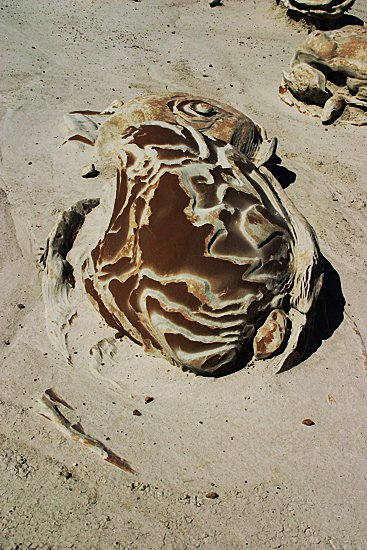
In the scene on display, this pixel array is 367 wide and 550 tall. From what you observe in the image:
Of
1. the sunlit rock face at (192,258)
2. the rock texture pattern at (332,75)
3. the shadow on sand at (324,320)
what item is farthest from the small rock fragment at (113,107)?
the shadow on sand at (324,320)

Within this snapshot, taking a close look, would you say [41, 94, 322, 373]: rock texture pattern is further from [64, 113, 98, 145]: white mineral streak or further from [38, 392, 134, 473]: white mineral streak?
[64, 113, 98, 145]: white mineral streak

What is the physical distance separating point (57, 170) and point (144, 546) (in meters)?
2.95

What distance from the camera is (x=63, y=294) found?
9.98ft

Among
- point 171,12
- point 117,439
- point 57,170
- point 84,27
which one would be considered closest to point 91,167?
point 57,170

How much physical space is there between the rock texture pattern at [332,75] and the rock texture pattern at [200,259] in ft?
8.49

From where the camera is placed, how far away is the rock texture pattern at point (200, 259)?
251 cm

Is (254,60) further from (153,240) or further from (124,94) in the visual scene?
(153,240)

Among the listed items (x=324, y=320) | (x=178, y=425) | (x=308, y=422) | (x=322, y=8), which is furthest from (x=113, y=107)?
(x=308, y=422)

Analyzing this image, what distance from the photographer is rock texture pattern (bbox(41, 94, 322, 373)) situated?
8.23 ft

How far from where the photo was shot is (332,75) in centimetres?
512

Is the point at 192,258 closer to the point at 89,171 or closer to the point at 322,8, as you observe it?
the point at 89,171

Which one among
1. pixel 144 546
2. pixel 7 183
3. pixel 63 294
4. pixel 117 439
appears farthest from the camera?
pixel 7 183

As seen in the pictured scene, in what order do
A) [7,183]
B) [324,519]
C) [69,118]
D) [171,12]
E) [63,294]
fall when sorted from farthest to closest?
[171,12] < [69,118] < [7,183] < [63,294] < [324,519]

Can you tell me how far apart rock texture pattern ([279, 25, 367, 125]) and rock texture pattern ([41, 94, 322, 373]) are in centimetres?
259
